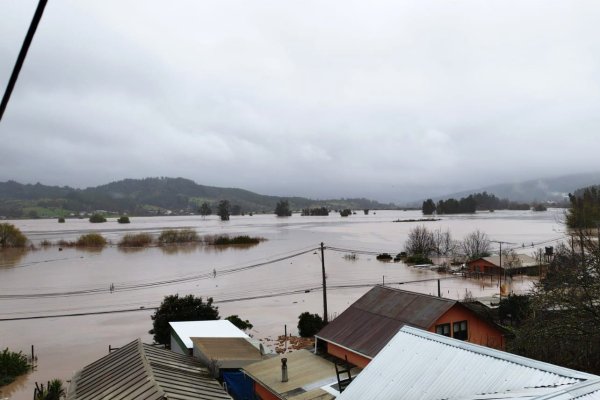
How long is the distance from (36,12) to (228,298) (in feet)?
123

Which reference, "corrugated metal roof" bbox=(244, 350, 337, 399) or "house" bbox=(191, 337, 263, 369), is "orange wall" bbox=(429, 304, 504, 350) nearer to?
"corrugated metal roof" bbox=(244, 350, 337, 399)

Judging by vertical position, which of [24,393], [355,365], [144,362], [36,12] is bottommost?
[24,393]

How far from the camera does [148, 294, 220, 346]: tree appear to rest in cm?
2353

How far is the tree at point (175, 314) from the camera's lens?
77.2 feet

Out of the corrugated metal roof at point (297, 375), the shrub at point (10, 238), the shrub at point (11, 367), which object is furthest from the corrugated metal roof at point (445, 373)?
the shrub at point (10, 238)

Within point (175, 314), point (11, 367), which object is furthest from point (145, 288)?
point (11, 367)

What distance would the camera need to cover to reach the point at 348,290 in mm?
39969

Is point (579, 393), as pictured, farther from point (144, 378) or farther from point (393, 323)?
point (393, 323)

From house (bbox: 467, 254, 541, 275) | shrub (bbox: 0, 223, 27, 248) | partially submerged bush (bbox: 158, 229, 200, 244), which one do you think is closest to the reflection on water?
shrub (bbox: 0, 223, 27, 248)

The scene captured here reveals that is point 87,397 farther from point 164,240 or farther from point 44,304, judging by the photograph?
point 164,240

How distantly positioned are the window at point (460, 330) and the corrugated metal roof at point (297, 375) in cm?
487

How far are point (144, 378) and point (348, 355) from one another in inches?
290

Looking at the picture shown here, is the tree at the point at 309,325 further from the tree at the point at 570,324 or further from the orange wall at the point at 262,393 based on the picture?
the tree at the point at 570,324

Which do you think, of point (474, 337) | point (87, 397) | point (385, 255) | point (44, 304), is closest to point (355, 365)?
point (474, 337)
